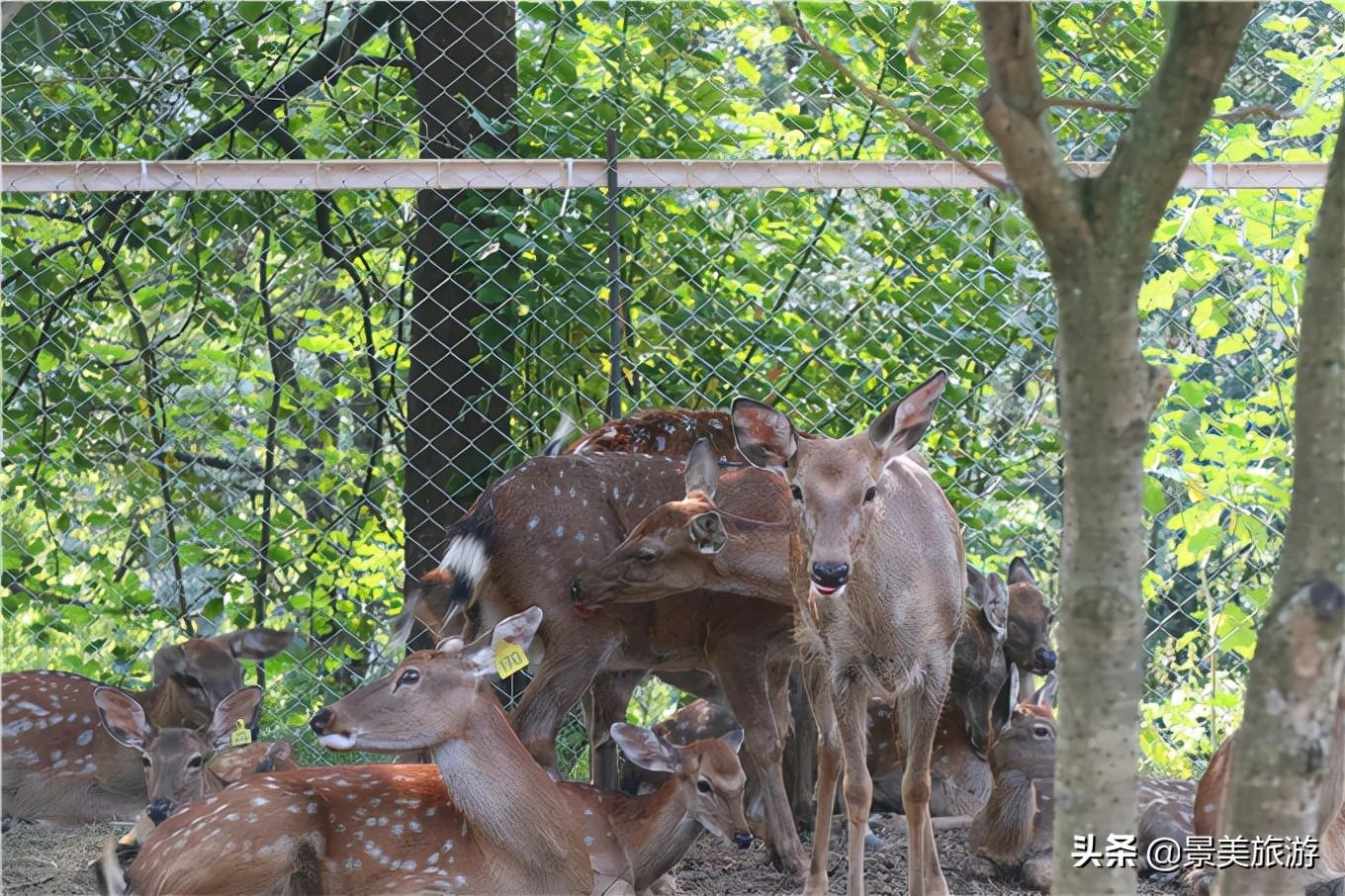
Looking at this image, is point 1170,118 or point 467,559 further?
point 467,559

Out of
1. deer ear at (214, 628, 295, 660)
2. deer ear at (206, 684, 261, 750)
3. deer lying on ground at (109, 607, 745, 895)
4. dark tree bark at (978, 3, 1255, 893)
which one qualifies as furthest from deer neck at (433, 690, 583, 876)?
dark tree bark at (978, 3, 1255, 893)

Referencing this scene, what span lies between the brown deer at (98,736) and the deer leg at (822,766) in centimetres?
204

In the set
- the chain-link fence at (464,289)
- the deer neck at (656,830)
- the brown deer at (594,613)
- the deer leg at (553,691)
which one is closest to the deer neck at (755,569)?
the brown deer at (594,613)

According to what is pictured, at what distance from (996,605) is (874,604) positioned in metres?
1.24

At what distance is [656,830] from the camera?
4633 mm

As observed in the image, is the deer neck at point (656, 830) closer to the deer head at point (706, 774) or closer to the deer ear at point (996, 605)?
the deer head at point (706, 774)

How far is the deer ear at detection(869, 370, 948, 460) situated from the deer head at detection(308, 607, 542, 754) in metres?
1.21

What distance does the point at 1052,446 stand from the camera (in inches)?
272

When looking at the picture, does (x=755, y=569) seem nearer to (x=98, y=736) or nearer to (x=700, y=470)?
(x=700, y=470)

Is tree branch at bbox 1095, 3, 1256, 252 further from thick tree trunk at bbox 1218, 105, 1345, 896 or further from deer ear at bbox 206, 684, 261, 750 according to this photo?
deer ear at bbox 206, 684, 261, 750

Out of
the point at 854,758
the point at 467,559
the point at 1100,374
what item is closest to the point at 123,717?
the point at 467,559

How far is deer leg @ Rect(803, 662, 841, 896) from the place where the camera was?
15.4 feet

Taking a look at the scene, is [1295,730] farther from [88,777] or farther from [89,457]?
[89,457]

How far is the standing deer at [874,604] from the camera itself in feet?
14.6
